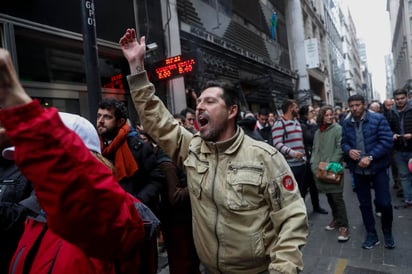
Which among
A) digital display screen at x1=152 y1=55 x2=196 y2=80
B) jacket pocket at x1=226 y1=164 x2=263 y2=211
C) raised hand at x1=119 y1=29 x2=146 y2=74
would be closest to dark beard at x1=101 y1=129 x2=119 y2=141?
raised hand at x1=119 y1=29 x2=146 y2=74

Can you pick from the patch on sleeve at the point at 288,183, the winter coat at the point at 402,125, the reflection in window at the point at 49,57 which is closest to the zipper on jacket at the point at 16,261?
the patch on sleeve at the point at 288,183

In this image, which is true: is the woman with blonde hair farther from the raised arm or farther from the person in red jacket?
the raised arm

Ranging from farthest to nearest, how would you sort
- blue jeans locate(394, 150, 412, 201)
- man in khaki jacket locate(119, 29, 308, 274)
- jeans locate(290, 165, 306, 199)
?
1. blue jeans locate(394, 150, 412, 201)
2. jeans locate(290, 165, 306, 199)
3. man in khaki jacket locate(119, 29, 308, 274)

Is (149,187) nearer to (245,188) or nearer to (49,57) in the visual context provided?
(245,188)

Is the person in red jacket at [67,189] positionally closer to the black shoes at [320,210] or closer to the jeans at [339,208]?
the jeans at [339,208]

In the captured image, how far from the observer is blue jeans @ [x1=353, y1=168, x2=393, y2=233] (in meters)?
4.46

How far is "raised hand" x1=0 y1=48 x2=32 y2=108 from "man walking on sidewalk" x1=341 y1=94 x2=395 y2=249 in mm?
4372

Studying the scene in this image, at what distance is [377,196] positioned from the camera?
4.53 metres

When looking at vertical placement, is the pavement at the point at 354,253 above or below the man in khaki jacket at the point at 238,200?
below

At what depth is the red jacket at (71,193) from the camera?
87 centimetres

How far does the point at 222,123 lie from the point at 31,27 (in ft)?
16.6

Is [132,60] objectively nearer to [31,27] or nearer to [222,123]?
[222,123]

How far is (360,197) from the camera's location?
15.3ft

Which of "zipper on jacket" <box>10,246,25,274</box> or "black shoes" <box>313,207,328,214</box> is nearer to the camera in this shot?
"zipper on jacket" <box>10,246,25,274</box>
